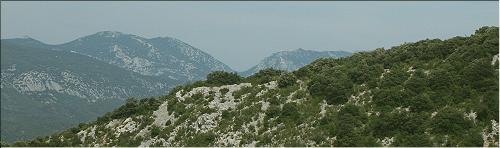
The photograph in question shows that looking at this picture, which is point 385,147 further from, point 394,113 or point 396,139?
point 394,113

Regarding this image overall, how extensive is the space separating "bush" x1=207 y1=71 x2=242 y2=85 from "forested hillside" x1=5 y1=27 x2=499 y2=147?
117 millimetres

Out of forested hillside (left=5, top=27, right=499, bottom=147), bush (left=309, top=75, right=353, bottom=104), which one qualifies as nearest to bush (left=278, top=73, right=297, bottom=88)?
forested hillside (left=5, top=27, right=499, bottom=147)

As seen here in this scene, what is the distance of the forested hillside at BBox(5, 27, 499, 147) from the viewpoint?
3712 cm

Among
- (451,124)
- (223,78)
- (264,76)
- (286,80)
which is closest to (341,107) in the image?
(286,80)

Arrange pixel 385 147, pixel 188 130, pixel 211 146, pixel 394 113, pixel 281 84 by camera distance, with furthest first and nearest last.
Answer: pixel 281 84
pixel 188 130
pixel 211 146
pixel 394 113
pixel 385 147

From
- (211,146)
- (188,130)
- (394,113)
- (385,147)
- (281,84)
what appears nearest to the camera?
(385,147)

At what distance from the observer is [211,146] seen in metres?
41.7

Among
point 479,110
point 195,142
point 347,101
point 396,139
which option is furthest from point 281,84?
point 479,110

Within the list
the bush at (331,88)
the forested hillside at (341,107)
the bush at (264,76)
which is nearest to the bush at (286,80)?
the forested hillside at (341,107)

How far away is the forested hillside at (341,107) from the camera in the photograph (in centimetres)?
3712

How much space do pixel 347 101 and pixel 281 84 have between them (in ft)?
26.3

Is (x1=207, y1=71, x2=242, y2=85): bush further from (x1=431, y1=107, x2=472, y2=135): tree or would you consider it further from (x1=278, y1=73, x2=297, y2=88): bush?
(x1=431, y1=107, x2=472, y2=135): tree

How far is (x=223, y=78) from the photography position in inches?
2194

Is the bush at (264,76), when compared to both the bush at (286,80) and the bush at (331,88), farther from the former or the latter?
the bush at (331,88)
